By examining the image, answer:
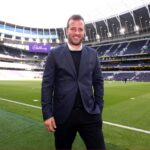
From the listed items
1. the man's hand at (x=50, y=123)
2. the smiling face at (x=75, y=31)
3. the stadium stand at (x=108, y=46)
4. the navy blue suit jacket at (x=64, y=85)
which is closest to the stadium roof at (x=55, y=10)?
the stadium stand at (x=108, y=46)

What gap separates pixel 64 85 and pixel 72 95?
187 millimetres

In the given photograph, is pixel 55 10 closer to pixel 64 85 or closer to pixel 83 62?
pixel 83 62

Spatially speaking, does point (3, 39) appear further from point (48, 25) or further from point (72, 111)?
point (72, 111)

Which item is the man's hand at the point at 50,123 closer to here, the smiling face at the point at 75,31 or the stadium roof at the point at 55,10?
the smiling face at the point at 75,31

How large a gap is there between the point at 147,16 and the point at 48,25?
1742 inches

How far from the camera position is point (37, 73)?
9031 cm

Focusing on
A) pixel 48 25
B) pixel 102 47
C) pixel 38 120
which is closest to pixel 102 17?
pixel 102 47

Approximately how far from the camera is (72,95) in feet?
10.7

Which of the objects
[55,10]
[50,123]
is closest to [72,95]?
[50,123]

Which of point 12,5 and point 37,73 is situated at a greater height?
point 12,5

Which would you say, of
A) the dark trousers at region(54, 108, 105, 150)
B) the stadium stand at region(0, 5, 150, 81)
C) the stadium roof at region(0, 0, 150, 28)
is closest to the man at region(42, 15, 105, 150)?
the dark trousers at region(54, 108, 105, 150)

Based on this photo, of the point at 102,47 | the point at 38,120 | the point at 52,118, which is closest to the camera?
the point at 52,118

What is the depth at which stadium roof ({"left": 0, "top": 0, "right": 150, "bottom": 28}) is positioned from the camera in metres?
77.0

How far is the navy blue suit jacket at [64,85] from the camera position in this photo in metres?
3.26
